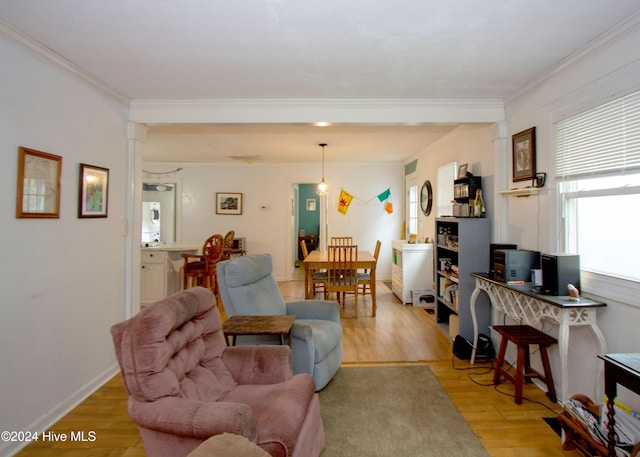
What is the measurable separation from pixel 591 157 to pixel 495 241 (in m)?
1.25

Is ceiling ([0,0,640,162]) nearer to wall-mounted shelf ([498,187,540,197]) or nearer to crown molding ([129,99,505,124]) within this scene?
crown molding ([129,99,505,124])

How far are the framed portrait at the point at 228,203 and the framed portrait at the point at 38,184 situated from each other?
15.2 feet

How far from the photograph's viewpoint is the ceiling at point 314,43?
178cm

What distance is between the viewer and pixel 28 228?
212 cm

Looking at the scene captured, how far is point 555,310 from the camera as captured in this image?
222cm

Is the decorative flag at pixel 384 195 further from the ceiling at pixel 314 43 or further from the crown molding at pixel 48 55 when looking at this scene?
the crown molding at pixel 48 55

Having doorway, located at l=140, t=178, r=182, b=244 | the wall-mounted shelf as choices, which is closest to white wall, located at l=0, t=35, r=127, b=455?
the wall-mounted shelf

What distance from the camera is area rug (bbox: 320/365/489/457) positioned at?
1997mm

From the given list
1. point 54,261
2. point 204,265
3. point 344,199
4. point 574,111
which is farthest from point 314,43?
point 344,199

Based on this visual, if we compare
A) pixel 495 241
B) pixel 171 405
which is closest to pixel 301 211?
pixel 495 241

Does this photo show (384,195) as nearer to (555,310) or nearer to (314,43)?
(555,310)

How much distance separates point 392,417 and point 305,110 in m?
2.58

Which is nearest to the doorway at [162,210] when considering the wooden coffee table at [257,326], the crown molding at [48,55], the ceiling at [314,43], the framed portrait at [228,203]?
the framed portrait at [228,203]

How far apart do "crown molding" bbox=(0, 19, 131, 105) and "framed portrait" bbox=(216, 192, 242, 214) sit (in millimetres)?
4109
